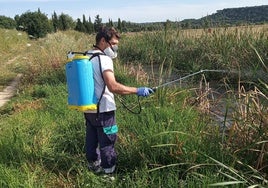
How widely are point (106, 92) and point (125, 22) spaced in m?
33.4

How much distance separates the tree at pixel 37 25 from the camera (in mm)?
39075

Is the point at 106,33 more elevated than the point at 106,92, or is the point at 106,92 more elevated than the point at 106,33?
the point at 106,33

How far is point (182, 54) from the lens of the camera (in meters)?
10.7

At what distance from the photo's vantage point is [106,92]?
3.81 meters

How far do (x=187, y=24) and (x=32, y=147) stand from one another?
9.00 metres

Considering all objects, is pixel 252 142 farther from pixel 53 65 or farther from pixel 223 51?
pixel 53 65

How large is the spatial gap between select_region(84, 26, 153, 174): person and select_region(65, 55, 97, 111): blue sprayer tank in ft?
0.38

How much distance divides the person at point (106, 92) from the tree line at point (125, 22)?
58 cm

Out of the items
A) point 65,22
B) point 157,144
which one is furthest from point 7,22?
point 157,144

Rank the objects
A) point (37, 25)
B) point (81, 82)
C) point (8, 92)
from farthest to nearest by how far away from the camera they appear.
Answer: point (37, 25), point (8, 92), point (81, 82)

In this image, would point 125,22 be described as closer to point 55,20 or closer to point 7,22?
point 55,20

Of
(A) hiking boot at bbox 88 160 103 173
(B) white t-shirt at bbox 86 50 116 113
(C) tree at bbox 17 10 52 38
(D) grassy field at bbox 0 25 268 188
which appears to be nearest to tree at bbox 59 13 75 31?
(C) tree at bbox 17 10 52 38

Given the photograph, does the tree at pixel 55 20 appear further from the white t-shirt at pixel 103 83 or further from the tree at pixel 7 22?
the white t-shirt at pixel 103 83

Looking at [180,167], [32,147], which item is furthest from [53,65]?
[180,167]
